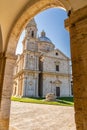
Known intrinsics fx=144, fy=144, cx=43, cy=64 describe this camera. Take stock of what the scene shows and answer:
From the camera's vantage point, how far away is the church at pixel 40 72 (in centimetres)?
2774

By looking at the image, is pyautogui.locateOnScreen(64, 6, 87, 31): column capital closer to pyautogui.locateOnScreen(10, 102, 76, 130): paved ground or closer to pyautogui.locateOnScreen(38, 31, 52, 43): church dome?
pyautogui.locateOnScreen(10, 102, 76, 130): paved ground

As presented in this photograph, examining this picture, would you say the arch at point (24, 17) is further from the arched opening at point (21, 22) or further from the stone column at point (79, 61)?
the stone column at point (79, 61)

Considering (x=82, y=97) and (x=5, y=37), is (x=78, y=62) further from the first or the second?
(x=5, y=37)

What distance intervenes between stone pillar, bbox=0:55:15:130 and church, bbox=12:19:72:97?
75.2ft

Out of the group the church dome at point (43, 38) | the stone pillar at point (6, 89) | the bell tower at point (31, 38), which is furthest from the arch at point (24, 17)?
the church dome at point (43, 38)

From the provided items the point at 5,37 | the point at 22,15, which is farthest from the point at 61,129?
the point at 22,15

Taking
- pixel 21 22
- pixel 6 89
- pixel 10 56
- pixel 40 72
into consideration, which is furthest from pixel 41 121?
pixel 40 72

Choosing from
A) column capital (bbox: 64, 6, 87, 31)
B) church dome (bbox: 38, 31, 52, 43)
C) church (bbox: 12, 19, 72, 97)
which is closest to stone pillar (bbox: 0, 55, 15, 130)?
column capital (bbox: 64, 6, 87, 31)

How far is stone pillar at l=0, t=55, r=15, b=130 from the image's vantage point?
359cm

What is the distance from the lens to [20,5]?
12.2 ft

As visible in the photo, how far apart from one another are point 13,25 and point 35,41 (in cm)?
2735

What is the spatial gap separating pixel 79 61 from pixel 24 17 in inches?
96.7

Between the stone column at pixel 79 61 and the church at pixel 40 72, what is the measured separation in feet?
82.4

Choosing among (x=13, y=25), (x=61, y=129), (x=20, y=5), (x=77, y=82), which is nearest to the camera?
(x=77, y=82)
